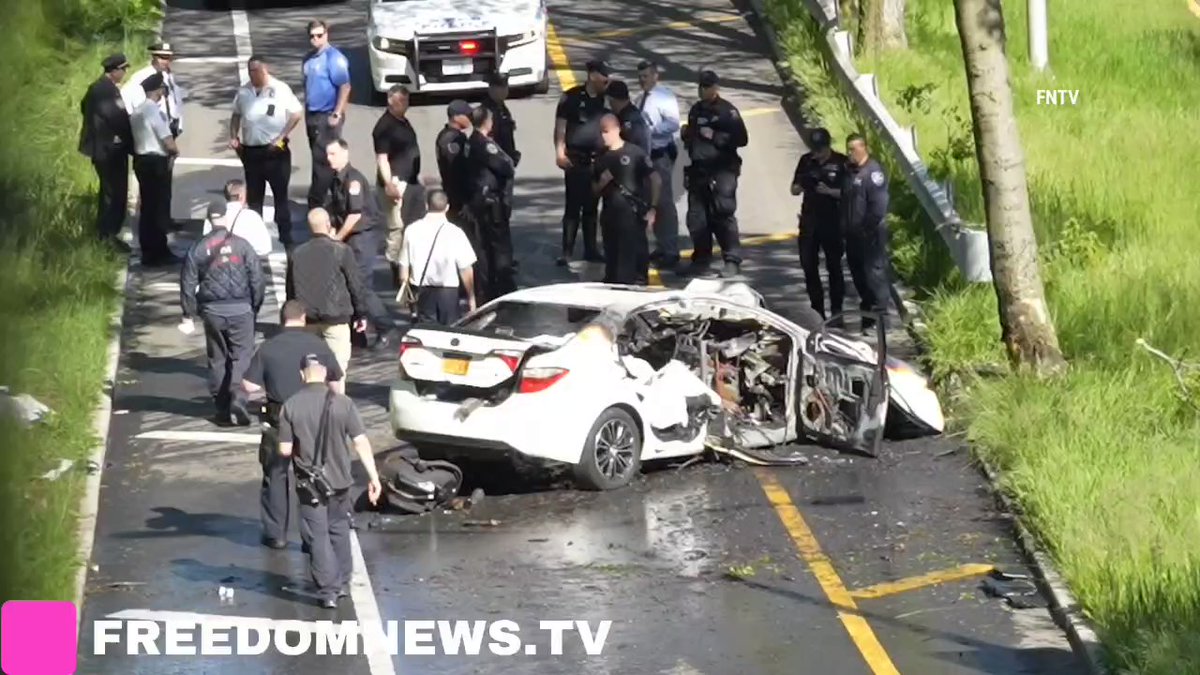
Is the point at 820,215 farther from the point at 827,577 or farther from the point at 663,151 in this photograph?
the point at 827,577

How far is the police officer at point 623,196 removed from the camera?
1698 centimetres

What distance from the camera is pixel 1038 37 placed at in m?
25.4

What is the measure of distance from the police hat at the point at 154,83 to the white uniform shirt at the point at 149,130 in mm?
309

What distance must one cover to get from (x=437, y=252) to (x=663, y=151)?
3.82m

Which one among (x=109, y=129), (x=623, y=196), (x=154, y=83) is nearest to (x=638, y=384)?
(x=623, y=196)

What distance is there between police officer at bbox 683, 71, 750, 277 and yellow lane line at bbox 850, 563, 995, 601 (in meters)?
7.00

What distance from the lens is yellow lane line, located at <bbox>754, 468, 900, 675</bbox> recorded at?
34.3 ft

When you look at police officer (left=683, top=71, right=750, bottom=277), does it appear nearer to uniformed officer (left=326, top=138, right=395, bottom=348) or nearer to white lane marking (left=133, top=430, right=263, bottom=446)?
uniformed officer (left=326, top=138, right=395, bottom=348)

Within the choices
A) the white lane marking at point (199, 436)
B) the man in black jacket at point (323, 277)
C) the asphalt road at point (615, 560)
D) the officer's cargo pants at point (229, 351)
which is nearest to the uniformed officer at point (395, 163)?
the asphalt road at point (615, 560)

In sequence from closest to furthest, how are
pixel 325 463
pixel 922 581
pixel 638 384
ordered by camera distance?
pixel 325 463, pixel 922 581, pixel 638 384

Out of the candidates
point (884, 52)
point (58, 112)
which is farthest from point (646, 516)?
point (884, 52)

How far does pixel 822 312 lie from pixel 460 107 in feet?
11.1

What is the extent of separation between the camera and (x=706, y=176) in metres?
18.5

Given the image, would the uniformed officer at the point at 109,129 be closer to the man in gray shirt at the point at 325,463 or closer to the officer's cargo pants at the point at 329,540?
the man in gray shirt at the point at 325,463
